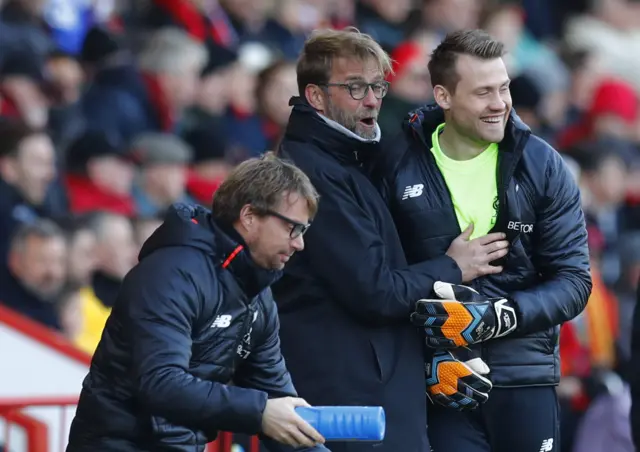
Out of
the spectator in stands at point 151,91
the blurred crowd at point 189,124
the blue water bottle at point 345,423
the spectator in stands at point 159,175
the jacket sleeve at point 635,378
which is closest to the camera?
the blue water bottle at point 345,423

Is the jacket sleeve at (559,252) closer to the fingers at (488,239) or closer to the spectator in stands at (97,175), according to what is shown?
the fingers at (488,239)

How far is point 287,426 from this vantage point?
14.4 ft

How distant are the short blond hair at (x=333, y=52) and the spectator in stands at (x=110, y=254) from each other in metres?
3.38

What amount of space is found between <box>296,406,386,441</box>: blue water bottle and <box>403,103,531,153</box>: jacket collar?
136 cm

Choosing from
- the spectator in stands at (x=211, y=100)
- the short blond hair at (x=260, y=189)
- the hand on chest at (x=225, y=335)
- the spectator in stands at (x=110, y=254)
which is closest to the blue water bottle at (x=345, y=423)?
the hand on chest at (x=225, y=335)

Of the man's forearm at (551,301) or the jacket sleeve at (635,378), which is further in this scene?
the man's forearm at (551,301)

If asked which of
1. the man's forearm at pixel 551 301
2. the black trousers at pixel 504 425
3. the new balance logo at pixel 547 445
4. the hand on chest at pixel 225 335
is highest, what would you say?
the man's forearm at pixel 551 301

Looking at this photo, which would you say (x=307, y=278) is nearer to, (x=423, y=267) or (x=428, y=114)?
(x=423, y=267)

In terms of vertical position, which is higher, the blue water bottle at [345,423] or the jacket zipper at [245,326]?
the jacket zipper at [245,326]

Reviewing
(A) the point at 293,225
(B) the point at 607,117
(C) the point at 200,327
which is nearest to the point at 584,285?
(A) the point at 293,225

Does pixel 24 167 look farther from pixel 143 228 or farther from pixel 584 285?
pixel 584 285

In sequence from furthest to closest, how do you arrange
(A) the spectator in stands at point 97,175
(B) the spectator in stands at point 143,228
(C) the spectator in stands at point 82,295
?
1. (A) the spectator in stands at point 97,175
2. (B) the spectator in stands at point 143,228
3. (C) the spectator in stands at point 82,295

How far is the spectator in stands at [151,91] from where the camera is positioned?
1016 centimetres

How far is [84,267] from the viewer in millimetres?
8461
